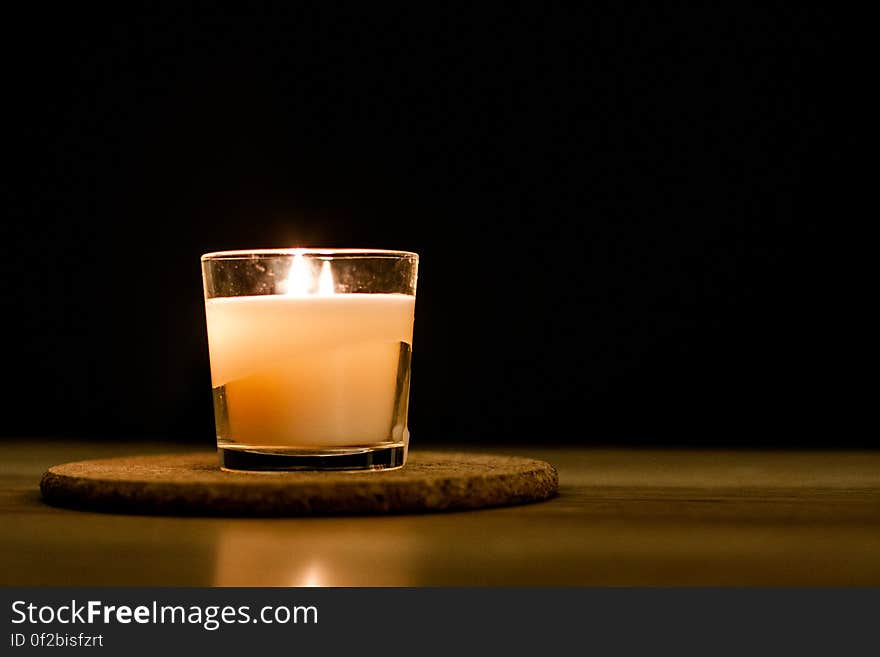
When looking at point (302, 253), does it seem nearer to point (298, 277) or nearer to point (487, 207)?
point (298, 277)

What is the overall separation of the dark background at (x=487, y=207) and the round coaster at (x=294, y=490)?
2.52ft

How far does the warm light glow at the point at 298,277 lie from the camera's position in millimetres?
1005

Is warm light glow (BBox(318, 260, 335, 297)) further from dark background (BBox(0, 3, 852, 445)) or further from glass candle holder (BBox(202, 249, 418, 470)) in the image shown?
dark background (BBox(0, 3, 852, 445))

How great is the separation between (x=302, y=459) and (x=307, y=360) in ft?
0.25

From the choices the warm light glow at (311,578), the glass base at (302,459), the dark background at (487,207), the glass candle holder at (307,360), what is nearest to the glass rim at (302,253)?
the glass candle holder at (307,360)

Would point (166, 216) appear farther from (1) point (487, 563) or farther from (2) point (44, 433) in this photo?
(1) point (487, 563)

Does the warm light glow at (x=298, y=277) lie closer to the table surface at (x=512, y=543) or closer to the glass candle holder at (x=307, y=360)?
the glass candle holder at (x=307, y=360)

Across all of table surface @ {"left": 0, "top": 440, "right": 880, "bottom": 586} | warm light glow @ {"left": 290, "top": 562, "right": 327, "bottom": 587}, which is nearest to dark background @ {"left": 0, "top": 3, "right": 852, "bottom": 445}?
table surface @ {"left": 0, "top": 440, "right": 880, "bottom": 586}

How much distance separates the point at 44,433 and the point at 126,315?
191 millimetres

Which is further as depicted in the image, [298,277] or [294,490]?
[298,277]

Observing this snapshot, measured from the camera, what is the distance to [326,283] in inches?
39.9

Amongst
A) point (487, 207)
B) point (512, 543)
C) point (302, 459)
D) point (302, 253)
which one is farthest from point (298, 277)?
point (487, 207)

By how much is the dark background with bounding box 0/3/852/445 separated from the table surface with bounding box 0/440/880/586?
634mm

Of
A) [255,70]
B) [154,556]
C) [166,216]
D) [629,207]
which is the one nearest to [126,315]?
[166,216]
